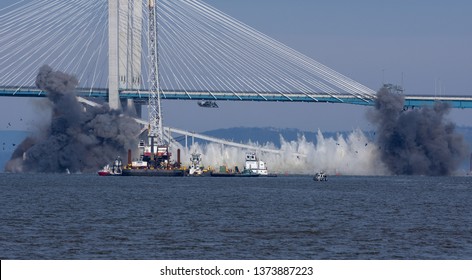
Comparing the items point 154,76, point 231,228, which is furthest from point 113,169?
point 231,228

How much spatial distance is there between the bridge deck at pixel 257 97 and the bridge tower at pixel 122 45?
67.4 inches

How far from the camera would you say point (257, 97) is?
144 metres

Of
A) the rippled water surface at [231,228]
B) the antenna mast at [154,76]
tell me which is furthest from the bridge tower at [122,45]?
the rippled water surface at [231,228]

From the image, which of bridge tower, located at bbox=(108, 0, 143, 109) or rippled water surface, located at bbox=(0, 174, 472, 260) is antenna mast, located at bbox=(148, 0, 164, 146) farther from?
rippled water surface, located at bbox=(0, 174, 472, 260)

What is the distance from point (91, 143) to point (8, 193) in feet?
260

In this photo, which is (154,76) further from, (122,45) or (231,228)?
(231,228)

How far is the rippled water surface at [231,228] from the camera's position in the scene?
39.9 meters

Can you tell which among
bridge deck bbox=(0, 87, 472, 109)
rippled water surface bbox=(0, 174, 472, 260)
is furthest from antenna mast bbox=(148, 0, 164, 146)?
rippled water surface bbox=(0, 174, 472, 260)

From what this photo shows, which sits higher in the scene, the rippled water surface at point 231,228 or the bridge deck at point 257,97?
the bridge deck at point 257,97

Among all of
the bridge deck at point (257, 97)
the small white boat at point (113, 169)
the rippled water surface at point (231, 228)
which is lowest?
the rippled water surface at point (231, 228)

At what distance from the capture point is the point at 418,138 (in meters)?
157

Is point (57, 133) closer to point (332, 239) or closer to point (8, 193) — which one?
point (8, 193)

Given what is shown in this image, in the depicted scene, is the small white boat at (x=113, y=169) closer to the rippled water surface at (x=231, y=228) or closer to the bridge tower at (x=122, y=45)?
the bridge tower at (x=122, y=45)

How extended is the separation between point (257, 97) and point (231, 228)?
9542 centimetres
